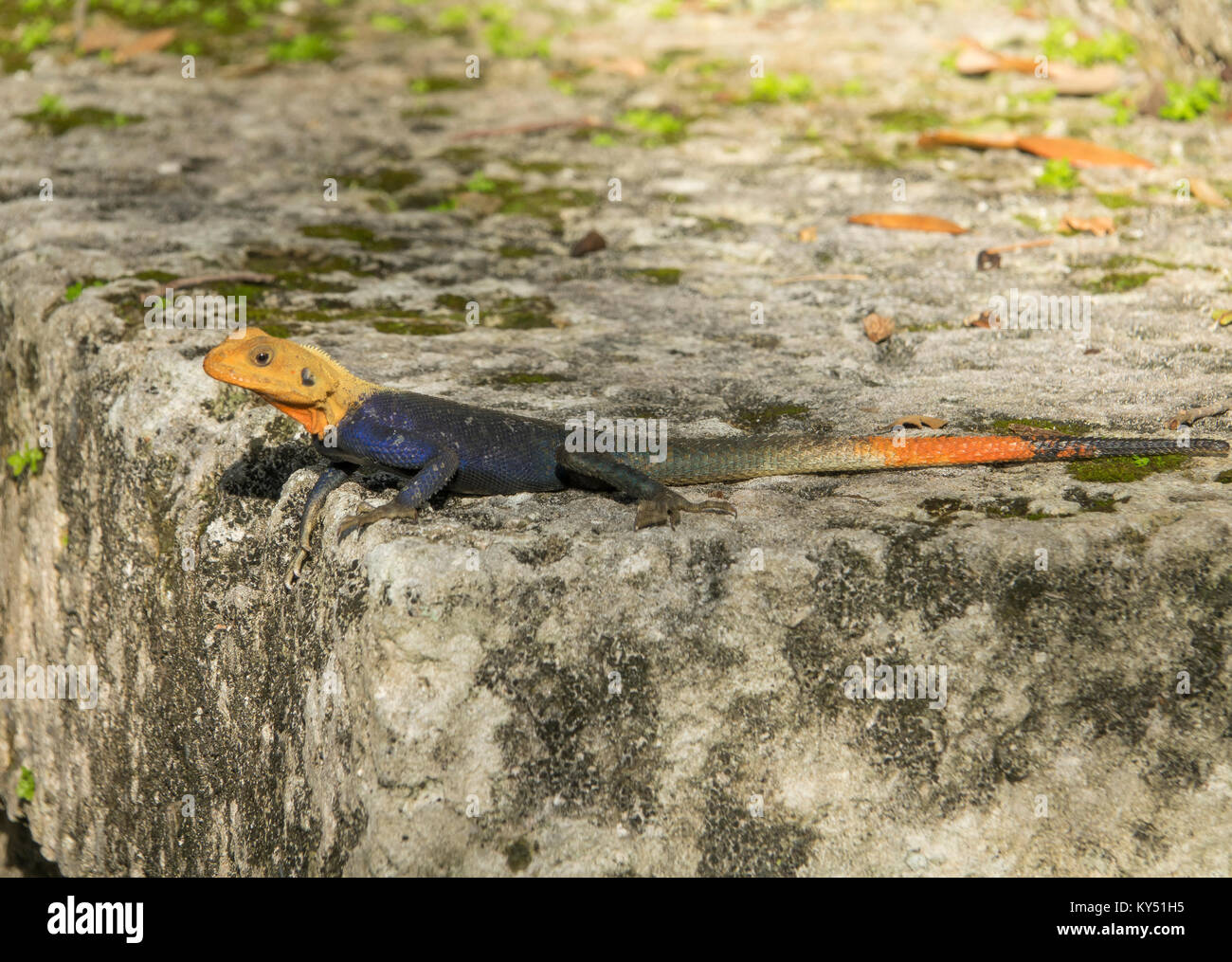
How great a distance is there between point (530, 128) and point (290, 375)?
15.5 ft

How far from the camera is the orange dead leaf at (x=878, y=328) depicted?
4945 mm

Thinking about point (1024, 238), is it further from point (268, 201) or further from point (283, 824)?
point (283, 824)

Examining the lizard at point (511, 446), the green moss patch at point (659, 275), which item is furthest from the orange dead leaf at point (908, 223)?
the lizard at point (511, 446)

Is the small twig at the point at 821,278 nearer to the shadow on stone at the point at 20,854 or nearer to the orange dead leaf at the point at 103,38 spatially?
the shadow on stone at the point at 20,854

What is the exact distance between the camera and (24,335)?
203 inches

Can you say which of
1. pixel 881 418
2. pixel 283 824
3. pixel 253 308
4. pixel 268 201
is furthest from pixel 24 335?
pixel 881 418

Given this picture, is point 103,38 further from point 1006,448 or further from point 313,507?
point 1006,448

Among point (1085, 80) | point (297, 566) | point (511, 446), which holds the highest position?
point (1085, 80)

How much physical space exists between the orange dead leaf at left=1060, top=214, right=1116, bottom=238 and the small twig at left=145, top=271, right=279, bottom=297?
4.14 m

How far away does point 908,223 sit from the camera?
20.6 feet

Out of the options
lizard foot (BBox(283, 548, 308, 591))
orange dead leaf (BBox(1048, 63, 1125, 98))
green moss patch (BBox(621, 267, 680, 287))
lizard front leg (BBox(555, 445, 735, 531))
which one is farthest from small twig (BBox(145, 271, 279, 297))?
orange dead leaf (BBox(1048, 63, 1125, 98))

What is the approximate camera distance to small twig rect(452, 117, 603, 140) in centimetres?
791

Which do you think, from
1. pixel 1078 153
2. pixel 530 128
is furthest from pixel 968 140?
pixel 530 128

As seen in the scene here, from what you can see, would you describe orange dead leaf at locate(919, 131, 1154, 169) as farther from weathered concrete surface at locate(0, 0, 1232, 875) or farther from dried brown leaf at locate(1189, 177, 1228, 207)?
dried brown leaf at locate(1189, 177, 1228, 207)
